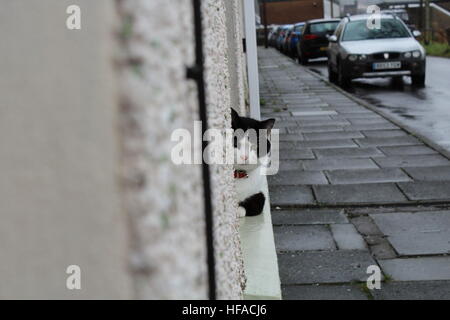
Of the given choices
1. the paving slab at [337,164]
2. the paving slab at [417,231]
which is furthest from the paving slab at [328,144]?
the paving slab at [417,231]

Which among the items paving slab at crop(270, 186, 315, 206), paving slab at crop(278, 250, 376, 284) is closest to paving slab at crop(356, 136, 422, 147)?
paving slab at crop(270, 186, 315, 206)

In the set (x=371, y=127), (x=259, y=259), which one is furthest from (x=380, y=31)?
(x=259, y=259)

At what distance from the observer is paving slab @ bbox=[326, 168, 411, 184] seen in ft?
17.2

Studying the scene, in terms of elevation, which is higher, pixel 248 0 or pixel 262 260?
pixel 248 0

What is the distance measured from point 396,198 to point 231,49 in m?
1.97

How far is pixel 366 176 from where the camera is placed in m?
5.41

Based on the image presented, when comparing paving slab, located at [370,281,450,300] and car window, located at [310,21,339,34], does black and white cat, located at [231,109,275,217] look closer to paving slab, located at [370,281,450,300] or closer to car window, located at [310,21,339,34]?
paving slab, located at [370,281,450,300]

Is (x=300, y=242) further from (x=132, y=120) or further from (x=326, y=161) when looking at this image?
(x=132, y=120)

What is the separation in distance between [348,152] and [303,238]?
2833mm

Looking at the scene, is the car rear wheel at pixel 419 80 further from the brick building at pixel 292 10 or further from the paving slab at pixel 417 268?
the brick building at pixel 292 10

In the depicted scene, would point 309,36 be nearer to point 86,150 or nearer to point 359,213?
point 359,213

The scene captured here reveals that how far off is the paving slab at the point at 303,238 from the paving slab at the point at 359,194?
0.67 meters

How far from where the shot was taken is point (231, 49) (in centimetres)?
550
